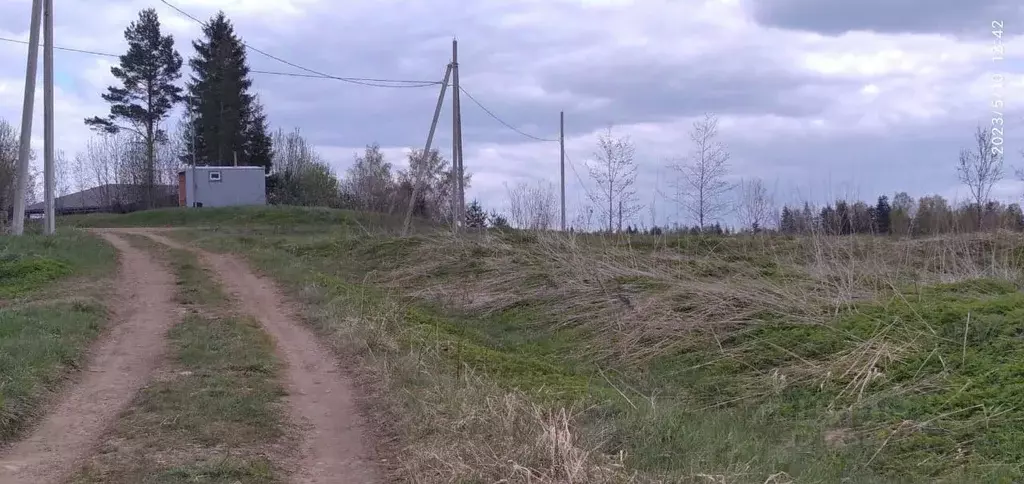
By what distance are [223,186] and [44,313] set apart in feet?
108

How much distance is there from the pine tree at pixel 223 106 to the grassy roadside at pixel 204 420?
1593 inches

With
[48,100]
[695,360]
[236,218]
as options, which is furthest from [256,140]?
[695,360]

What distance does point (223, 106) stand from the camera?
49.8 m

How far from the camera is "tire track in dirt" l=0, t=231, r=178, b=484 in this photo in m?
6.34

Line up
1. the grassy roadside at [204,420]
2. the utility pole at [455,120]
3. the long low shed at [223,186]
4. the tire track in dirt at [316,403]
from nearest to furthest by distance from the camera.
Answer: the grassy roadside at [204,420]
the tire track in dirt at [316,403]
the utility pole at [455,120]
the long low shed at [223,186]

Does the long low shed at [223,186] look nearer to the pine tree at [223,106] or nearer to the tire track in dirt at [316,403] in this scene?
the pine tree at [223,106]

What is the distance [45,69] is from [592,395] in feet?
57.0

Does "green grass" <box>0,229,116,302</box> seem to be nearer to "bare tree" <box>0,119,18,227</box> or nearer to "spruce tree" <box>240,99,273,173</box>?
"bare tree" <box>0,119,18,227</box>

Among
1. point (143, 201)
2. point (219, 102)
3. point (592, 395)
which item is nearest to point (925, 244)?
point (592, 395)

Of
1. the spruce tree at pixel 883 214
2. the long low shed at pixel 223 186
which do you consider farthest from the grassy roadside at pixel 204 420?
the long low shed at pixel 223 186

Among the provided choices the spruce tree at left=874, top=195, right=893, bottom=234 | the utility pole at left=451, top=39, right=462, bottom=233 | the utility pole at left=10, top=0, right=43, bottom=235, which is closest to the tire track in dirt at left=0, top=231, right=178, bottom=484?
the utility pole at left=10, top=0, right=43, bottom=235

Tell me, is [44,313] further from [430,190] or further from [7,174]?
[430,190]

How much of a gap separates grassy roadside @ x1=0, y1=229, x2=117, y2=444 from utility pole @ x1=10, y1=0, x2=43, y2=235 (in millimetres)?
654

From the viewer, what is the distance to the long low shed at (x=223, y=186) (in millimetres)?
43562
